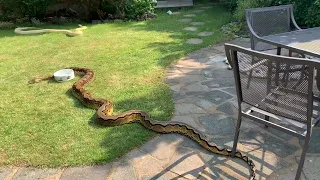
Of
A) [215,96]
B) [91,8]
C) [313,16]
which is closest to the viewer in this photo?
[215,96]

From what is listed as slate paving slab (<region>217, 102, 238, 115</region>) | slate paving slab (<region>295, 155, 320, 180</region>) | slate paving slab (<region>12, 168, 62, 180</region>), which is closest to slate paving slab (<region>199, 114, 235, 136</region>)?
slate paving slab (<region>217, 102, 238, 115</region>)

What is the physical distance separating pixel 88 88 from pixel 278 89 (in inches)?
113

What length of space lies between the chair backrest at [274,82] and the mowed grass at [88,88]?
1.24 m

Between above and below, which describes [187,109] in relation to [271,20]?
below

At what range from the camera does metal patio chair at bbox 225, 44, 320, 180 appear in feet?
6.80

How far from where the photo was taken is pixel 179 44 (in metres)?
6.47

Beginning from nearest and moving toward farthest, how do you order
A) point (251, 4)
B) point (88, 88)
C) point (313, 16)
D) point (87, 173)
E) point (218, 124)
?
point (87, 173) → point (218, 124) → point (88, 88) → point (313, 16) → point (251, 4)

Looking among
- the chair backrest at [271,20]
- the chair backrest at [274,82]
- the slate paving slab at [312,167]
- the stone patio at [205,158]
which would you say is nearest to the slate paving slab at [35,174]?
the stone patio at [205,158]

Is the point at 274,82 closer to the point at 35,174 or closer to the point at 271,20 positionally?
the point at 271,20

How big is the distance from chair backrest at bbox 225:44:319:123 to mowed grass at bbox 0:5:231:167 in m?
1.24

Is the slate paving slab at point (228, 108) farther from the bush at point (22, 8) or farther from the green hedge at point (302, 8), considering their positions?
the bush at point (22, 8)

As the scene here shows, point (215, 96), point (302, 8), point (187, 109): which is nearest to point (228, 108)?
point (215, 96)

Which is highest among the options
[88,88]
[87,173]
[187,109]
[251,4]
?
[251,4]

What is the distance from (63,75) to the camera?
15.8 ft
